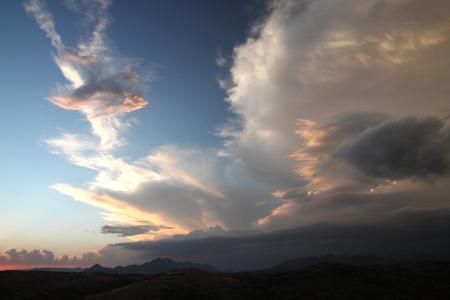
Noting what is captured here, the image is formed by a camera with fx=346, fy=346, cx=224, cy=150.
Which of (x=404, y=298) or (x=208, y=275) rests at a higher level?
(x=208, y=275)

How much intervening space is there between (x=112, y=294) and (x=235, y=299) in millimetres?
20287

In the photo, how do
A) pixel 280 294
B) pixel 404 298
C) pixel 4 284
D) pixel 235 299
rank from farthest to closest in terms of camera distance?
pixel 4 284, pixel 280 294, pixel 235 299, pixel 404 298

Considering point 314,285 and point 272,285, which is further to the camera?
point 272,285

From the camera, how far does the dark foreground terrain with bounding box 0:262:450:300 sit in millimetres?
56562

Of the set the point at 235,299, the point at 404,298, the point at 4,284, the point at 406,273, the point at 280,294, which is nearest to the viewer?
the point at 404,298

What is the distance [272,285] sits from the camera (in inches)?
2675

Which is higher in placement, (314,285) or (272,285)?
(272,285)

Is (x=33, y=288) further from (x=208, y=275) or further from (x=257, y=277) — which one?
(x=257, y=277)

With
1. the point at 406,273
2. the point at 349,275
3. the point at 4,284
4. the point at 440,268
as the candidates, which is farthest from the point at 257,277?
the point at 4,284

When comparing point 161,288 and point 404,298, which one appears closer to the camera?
point 404,298

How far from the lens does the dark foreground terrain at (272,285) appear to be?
56.6 metres

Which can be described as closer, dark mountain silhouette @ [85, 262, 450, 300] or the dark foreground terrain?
dark mountain silhouette @ [85, 262, 450, 300]

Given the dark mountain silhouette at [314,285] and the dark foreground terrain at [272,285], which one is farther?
the dark foreground terrain at [272,285]

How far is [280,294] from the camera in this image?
2395 inches
